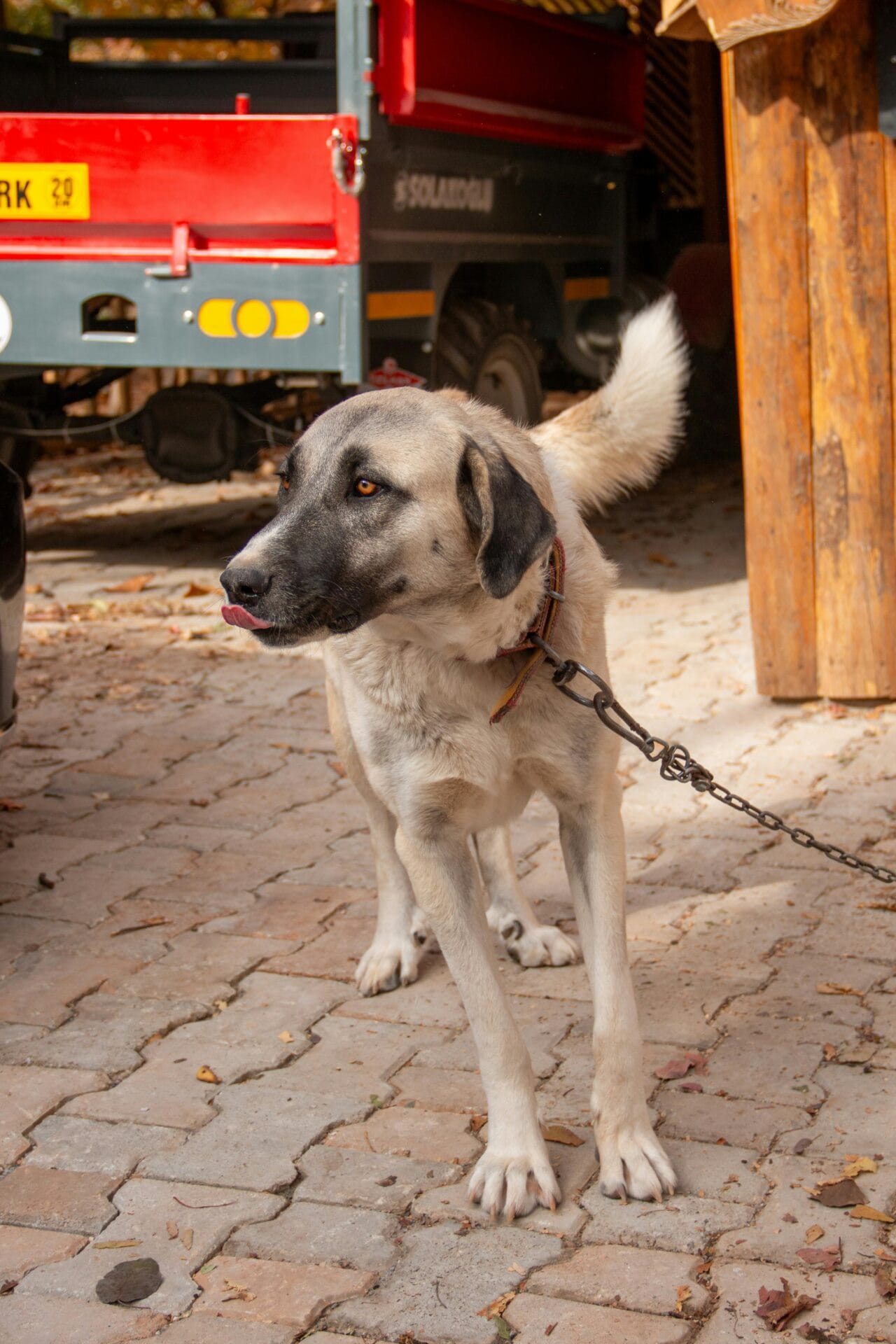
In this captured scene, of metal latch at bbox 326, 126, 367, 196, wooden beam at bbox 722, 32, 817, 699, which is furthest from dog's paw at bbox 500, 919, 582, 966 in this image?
metal latch at bbox 326, 126, 367, 196

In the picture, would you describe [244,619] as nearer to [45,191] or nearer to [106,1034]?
[106,1034]

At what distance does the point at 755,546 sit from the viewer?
5422 millimetres

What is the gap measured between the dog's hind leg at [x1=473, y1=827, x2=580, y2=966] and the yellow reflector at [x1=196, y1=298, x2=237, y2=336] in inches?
129

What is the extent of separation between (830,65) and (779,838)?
2.57 meters

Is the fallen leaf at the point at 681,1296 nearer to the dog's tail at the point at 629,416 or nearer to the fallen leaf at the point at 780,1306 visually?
the fallen leaf at the point at 780,1306

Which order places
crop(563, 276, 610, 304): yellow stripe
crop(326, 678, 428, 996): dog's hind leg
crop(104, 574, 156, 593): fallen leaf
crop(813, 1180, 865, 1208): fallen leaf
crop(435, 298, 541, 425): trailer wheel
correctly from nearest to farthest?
1. crop(813, 1180, 865, 1208): fallen leaf
2. crop(326, 678, 428, 996): dog's hind leg
3. crop(435, 298, 541, 425): trailer wheel
4. crop(104, 574, 156, 593): fallen leaf
5. crop(563, 276, 610, 304): yellow stripe

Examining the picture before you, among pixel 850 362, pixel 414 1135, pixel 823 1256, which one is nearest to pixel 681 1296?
pixel 823 1256

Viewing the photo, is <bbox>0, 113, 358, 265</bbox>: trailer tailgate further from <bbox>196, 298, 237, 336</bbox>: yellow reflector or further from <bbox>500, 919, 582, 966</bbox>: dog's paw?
<bbox>500, 919, 582, 966</bbox>: dog's paw

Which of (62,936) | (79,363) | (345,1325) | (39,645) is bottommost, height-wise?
(345,1325)

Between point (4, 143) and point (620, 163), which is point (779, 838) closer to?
point (4, 143)

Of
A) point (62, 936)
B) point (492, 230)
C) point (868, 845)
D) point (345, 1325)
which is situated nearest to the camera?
point (345, 1325)

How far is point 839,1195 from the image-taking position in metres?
2.66

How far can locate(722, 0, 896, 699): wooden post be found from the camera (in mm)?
5000

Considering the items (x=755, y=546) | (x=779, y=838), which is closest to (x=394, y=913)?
(x=779, y=838)
